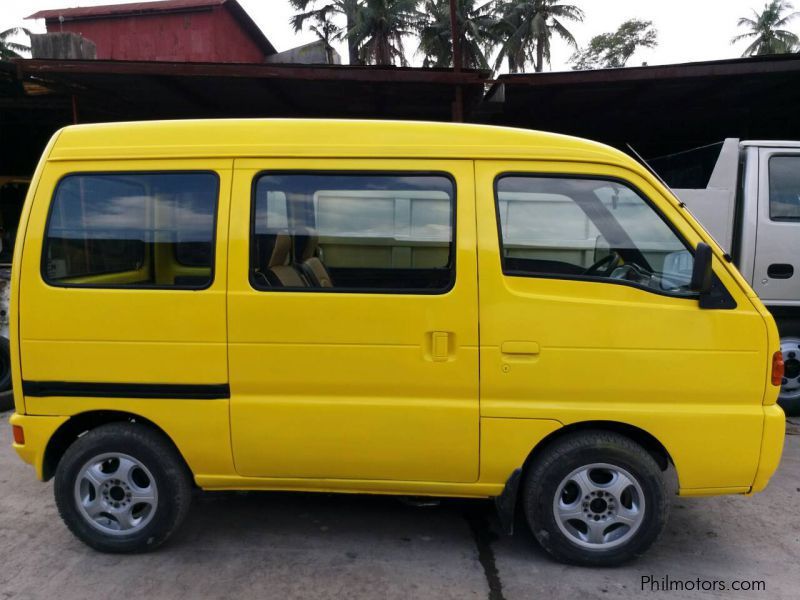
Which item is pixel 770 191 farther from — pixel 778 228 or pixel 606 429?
pixel 606 429

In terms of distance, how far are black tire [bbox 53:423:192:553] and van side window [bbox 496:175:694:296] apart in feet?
6.68

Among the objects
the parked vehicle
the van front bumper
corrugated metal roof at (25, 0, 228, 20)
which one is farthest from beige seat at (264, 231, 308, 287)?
corrugated metal roof at (25, 0, 228, 20)

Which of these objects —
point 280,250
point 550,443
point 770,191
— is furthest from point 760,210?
point 280,250

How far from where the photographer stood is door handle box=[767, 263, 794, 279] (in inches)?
197

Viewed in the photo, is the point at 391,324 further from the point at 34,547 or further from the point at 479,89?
the point at 479,89

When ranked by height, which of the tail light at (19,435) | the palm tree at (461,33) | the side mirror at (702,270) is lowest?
the tail light at (19,435)

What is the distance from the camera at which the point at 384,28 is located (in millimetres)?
30328

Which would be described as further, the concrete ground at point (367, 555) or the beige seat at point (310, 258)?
the beige seat at point (310, 258)

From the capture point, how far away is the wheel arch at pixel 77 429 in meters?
3.09

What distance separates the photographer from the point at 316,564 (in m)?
3.08

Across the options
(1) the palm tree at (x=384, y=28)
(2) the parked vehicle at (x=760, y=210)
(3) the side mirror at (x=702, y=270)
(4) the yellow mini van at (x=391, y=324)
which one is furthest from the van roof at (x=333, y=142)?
(1) the palm tree at (x=384, y=28)

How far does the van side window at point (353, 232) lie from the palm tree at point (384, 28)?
28.6 metres

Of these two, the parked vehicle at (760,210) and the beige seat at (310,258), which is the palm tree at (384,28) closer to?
the parked vehicle at (760,210)

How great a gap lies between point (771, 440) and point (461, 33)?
3279 centimetres
